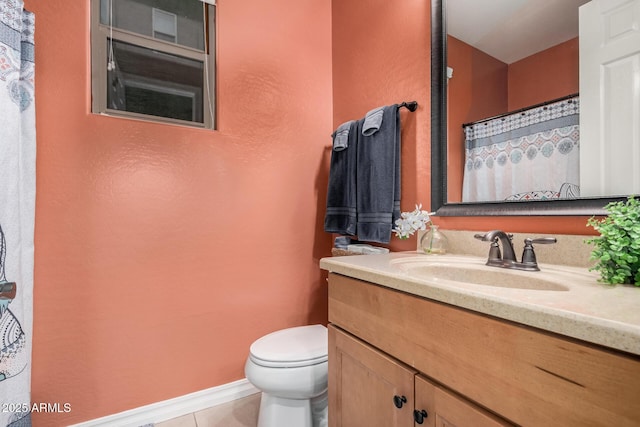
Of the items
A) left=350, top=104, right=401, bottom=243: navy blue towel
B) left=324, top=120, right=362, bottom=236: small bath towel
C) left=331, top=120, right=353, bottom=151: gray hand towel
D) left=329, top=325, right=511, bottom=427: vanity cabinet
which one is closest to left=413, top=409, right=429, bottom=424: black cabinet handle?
left=329, top=325, right=511, bottom=427: vanity cabinet

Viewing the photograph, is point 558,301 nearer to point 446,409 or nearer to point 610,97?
point 446,409

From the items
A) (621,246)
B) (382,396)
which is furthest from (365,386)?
(621,246)

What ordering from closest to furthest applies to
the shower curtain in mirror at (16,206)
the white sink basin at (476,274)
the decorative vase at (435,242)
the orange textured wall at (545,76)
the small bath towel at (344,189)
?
1. the white sink basin at (476,274)
2. the orange textured wall at (545,76)
3. the shower curtain in mirror at (16,206)
4. the decorative vase at (435,242)
5. the small bath towel at (344,189)

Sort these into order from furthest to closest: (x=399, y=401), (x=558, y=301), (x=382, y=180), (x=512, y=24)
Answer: (x=382, y=180) → (x=512, y=24) → (x=399, y=401) → (x=558, y=301)

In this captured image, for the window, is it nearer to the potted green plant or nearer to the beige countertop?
the beige countertop

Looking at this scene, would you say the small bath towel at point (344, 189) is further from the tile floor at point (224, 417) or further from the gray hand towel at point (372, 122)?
the tile floor at point (224, 417)

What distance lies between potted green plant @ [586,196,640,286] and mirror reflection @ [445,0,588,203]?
9.8 inches

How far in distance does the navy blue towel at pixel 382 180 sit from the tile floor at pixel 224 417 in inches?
42.5

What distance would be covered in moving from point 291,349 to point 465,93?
129 cm

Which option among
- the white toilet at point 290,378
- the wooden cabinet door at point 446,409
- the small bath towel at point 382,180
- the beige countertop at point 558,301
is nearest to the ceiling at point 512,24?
the small bath towel at point 382,180

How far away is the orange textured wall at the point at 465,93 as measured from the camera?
42.4 inches

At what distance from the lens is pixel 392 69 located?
146 centimetres

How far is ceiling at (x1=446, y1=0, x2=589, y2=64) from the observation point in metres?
0.90

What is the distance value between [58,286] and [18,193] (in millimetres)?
414
